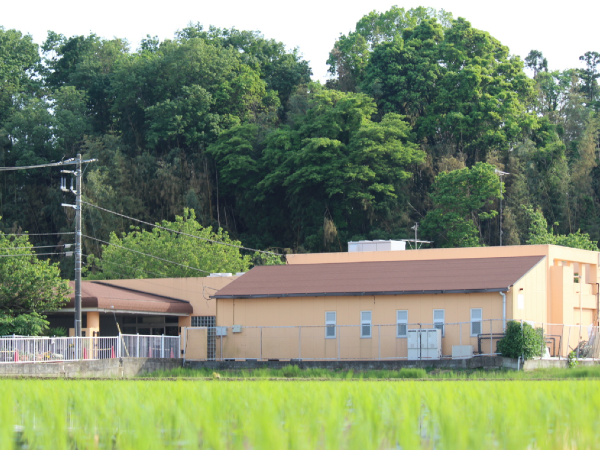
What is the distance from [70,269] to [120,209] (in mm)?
6510

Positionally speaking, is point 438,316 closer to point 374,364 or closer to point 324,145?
point 374,364

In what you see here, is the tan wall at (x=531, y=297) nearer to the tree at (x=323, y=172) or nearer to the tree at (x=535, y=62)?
the tree at (x=323, y=172)

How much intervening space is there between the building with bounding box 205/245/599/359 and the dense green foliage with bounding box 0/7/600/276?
1026 inches

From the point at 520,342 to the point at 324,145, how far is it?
40.7 meters

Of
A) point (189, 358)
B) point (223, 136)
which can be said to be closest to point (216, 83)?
point (223, 136)

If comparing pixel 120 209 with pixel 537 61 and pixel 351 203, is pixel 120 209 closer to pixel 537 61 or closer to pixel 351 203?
pixel 351 203

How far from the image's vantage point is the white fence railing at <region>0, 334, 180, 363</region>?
95.8 feet

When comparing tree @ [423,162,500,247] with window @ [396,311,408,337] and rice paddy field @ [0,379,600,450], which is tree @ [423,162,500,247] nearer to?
window @ [396,311,408,337]

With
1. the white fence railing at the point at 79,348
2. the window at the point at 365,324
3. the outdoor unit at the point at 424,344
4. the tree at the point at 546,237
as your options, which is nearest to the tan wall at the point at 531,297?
the outdoor unit at the point at 424,344

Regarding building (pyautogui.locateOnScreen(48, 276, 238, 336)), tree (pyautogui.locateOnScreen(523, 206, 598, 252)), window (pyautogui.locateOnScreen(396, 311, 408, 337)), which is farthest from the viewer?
tree (pyautogui.locateOnScreen(523, 206, 598, 252))

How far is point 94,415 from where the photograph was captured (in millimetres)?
9414

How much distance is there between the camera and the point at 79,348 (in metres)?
31.0

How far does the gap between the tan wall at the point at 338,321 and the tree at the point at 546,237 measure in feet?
92.9

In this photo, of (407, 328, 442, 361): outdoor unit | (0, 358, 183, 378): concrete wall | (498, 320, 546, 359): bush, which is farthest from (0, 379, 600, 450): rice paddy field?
(407, 328, 442, 361): outdoor unit
